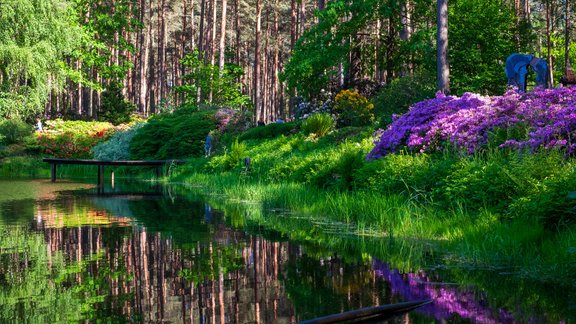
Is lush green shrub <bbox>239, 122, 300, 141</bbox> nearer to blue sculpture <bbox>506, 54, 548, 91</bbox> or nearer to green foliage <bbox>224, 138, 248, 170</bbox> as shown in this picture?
green foliage <bbox>224, 138, 248, 170</bbox>

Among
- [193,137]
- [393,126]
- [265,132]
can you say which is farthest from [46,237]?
[193,137]

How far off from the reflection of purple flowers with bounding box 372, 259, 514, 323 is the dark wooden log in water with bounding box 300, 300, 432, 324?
9cm

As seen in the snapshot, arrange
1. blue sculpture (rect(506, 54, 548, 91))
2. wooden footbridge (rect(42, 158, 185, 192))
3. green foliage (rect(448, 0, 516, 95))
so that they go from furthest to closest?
green foliage (rect(448, 0, 516, 95)), wooden footbridge (rect(42, 158, 185, 192)), blue sculpture (rect(506, 54, 548, 91))

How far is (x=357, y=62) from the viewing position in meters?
36.4

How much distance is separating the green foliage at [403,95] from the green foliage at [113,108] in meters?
25.9

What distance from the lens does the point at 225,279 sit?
759cm

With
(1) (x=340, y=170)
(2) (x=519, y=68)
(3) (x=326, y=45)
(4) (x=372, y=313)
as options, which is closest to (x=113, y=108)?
(3) (x=326, y=45)

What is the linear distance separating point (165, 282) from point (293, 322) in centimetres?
218

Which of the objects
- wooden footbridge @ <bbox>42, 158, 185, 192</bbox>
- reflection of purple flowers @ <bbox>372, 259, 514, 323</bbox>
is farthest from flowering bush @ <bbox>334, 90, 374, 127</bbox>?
reflection of purple flowers @ <bbox>372, 259, 514, 323</bbox>

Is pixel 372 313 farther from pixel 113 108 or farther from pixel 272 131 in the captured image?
pixel 113 108

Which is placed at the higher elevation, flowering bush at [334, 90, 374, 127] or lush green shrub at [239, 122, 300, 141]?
flowering bush at [334, 90, 374, 127]

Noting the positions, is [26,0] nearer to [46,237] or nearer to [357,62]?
[357,62]

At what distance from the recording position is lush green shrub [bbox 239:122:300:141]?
93.8 feet

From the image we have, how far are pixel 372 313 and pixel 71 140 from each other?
3588 cm
